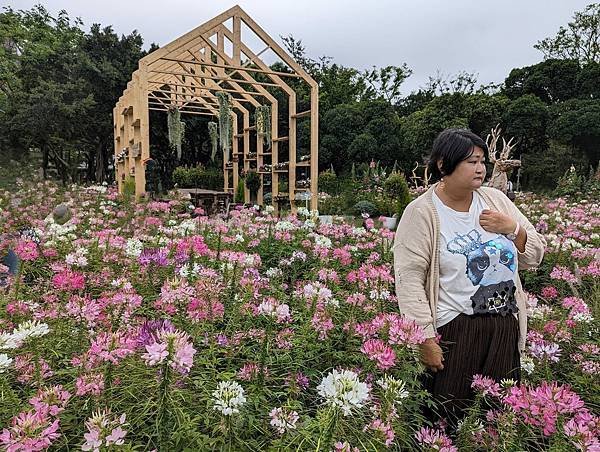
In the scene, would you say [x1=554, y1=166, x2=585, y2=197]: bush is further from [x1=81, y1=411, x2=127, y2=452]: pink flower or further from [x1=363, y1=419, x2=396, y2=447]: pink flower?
[x1=81, y1=411, x2=127, y2=452]: pink flower

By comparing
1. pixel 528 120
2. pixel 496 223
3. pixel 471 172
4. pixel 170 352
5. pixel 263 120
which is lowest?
pixel 170 352

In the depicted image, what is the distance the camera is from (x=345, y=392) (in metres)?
0.94

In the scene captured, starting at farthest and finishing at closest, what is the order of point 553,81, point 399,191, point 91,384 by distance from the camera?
1. point 553,81
2. point 399,191
3. point 91,384

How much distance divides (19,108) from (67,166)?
3.32 meters

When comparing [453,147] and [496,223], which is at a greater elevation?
[453,147]

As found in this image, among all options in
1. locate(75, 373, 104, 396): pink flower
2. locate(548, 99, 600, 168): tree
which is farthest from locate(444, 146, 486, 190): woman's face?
locate(548, 99, 600, 168): tree

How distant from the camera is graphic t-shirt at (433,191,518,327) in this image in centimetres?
182

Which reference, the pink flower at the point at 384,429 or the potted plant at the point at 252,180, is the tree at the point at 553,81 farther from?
the pink flower at the point at 384,429

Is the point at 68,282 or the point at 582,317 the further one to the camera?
the point at 582,317

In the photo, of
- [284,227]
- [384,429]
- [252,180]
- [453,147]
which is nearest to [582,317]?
[453,147]

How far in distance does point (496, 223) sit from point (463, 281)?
0.25m

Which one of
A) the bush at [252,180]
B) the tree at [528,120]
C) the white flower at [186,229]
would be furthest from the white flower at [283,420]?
the tree at [528,120]

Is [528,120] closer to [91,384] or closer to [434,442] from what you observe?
[434,442]

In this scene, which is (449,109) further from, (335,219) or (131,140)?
(335,219)
